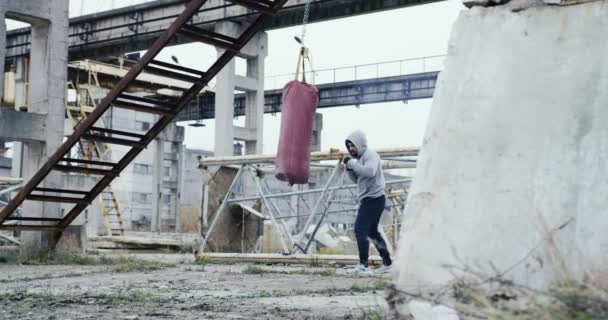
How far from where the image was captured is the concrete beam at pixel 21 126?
11.0 meters

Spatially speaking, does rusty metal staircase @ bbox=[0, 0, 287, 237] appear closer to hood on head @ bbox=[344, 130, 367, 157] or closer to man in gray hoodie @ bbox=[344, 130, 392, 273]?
hood on head @ bbox=[344, 130, 367, 157]

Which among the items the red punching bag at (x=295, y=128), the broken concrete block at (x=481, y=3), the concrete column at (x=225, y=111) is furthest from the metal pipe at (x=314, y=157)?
the concrete column at (x=225, y=111)

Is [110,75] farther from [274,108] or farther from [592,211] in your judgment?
[592,211]

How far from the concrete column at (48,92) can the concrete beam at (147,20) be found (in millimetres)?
8469

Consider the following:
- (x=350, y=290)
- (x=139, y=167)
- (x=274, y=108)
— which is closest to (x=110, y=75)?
(x=274, y=108)

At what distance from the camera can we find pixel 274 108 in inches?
1352

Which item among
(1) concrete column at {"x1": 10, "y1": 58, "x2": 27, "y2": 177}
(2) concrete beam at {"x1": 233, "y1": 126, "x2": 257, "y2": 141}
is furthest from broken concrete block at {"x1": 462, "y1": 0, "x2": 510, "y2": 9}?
(1) concrete column at {"x1": 10, "y1": 58, "x2": 27, "y2": 177}

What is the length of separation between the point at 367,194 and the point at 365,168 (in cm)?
35

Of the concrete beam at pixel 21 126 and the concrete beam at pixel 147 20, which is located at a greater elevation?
the concrete beam at pixel 147 20

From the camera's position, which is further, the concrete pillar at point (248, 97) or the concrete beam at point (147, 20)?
the concrete pillar at point (248, 97)

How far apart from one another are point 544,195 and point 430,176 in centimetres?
59

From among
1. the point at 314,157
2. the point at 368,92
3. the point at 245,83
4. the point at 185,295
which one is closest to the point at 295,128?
the point at 314,157

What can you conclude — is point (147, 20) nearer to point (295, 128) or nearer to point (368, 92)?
point (368, 92)

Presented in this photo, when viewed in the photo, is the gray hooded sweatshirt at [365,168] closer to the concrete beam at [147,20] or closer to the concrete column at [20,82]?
the concrete beam at [147,20]
